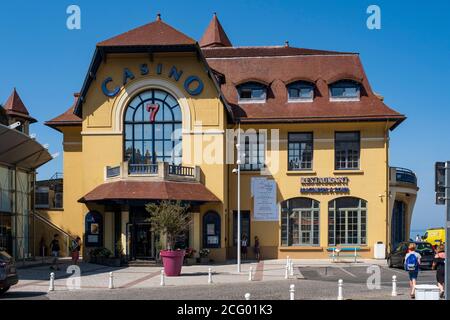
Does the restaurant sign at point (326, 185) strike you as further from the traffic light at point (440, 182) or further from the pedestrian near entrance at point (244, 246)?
the traffic light at point (440, 182)

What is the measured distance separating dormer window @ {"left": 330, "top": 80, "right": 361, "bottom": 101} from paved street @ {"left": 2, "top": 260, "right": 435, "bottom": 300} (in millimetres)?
10249

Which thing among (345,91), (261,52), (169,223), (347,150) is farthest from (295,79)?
(169,223)

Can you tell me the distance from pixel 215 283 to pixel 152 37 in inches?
617

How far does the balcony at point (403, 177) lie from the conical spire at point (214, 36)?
2132cm

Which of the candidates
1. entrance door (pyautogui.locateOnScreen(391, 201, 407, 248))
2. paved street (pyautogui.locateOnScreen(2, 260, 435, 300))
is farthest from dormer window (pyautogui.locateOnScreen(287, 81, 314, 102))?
paved street (pyautogui.locateOnScreen(2, 260, 435, 300))

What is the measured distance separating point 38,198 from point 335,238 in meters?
20.6

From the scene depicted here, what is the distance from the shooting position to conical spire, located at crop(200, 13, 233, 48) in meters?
53.0

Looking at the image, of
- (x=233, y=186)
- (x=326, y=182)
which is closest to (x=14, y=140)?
(x=233, y=186)

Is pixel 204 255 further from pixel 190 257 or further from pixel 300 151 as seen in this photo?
pixel 300 151

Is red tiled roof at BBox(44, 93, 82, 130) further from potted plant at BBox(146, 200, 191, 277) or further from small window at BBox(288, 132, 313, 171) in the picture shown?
potted plant at BBox(146, 200, 191, 277)

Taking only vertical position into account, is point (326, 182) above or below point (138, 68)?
below

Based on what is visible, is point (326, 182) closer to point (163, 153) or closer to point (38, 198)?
point (163, 153)
